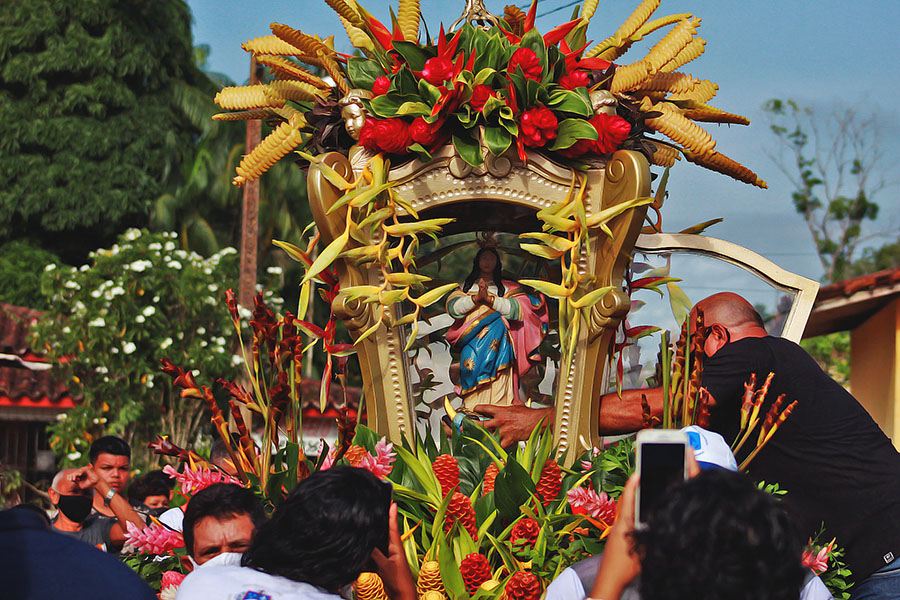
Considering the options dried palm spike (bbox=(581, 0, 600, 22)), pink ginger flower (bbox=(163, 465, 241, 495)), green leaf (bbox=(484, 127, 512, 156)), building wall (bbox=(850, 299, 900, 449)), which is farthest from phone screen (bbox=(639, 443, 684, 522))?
building wall (bbox=(850, 299, 900, 449))

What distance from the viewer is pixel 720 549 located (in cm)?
147

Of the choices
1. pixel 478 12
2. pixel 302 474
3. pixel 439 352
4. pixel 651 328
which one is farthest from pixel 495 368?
pixel 478 12

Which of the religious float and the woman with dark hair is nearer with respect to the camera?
the religious float

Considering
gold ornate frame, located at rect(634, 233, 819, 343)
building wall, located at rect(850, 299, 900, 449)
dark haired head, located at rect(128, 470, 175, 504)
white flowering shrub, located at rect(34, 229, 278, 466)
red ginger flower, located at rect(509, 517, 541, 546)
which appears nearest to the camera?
red ginger flower, located at rect(509, 517, 541, 546)

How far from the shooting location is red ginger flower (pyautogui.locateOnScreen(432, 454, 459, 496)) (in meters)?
3.31

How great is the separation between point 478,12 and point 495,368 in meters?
1.69

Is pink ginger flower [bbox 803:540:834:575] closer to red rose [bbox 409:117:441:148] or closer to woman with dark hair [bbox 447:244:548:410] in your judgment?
woman with dark hair [bbox 447:244:548:410]

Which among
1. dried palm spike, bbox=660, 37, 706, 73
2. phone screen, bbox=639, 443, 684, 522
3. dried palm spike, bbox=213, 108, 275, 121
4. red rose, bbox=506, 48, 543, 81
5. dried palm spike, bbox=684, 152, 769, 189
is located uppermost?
dried palm spike, bbox=660, 37, 706, 73

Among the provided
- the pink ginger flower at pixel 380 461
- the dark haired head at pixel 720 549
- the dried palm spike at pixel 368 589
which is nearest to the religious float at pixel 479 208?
the pink ginger flower at pixel 380 461

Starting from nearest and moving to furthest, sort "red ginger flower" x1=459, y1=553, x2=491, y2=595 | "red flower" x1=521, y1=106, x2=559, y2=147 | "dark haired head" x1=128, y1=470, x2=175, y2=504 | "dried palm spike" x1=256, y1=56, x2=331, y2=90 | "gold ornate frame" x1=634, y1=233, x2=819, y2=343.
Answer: "red ginger flower" x1=459, y1=553, x2=491, y2=595, "red flower" x1=521, y1=106, x2=559, y2=147, "dried palm spike" x1=256, y1=56, x2=331, y2=90, "gold ornate frame" x1=634, y1=233, x2=819, y2=343, "dark haired head" x1=128, y1=470, x2=175, y2=504

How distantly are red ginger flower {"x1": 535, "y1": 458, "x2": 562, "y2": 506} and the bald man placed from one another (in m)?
0.61

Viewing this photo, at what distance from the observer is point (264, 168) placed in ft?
13.4

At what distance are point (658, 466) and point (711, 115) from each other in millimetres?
2778

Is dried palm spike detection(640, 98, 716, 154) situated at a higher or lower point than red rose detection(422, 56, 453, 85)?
lower
